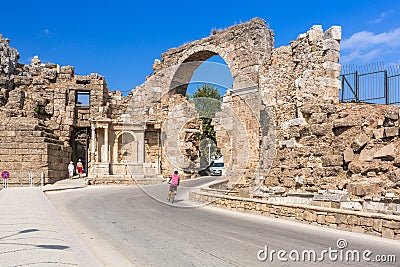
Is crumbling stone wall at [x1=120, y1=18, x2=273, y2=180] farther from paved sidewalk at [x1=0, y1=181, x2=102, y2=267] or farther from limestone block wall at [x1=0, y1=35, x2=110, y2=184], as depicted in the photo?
paved sidewalk at [x1=0, y1=181, x2=102, y2=267]

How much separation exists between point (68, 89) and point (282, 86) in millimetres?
20790

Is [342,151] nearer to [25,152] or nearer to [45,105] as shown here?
[25,152]

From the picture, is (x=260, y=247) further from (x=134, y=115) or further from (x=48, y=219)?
(x=134, y=115)

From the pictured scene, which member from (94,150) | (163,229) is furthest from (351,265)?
(94,150)

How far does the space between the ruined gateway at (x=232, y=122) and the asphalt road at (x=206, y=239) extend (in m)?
2.60

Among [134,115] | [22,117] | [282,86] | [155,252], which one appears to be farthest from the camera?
[134,115]

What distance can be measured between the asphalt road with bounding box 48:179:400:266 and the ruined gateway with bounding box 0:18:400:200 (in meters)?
2.60

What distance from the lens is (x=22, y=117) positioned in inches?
1027

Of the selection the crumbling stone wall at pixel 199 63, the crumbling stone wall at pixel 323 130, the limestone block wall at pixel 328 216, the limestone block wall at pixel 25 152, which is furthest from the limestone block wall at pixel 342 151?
the limestone block wall at pixel 25 152

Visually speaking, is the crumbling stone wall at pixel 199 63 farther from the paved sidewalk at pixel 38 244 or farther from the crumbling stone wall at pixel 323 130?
the paved sidewalk at pixel 38 244

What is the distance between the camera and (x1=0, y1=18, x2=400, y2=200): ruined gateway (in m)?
11.4

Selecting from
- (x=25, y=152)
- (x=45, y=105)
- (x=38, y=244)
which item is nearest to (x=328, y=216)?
(x=38, y=244)

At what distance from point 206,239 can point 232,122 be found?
40.1 feet

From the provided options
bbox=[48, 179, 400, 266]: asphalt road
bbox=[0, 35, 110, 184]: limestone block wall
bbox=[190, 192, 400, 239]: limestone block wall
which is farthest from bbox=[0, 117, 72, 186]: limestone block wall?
bbox=[190, 192, 400, 239]: limestone block wall
